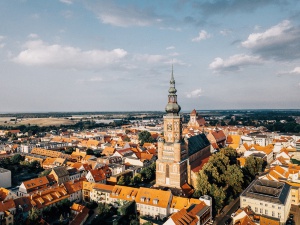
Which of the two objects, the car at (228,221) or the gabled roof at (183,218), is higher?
the gabled roof at (183,218)

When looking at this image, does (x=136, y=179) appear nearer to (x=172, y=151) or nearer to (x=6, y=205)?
(x=172, y=151)

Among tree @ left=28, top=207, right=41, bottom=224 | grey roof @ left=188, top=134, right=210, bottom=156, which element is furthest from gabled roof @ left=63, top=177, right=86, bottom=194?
grey roof @ left=188, top=134, right=210, bottom=156

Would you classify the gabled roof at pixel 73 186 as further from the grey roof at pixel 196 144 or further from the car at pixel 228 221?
the car at pixel 228 221

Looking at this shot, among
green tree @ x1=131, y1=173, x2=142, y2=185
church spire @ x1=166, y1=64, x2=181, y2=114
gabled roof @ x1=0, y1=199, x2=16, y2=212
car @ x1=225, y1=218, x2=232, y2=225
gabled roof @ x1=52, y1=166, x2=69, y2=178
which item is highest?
church spire @ x1=166, y1=64, x2=181, y2=114

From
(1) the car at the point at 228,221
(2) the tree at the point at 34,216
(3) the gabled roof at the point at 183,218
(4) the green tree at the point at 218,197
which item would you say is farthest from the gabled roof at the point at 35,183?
(1) the car at the point at 228,221

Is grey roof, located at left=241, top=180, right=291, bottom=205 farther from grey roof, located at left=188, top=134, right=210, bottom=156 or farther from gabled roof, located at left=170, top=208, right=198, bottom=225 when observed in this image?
grey roof, located at left=188, top=134, right=210, bottom=156

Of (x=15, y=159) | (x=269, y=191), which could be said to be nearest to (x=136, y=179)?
(x=269, y=191)

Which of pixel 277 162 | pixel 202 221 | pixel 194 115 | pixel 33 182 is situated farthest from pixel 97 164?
pixel 194 115
